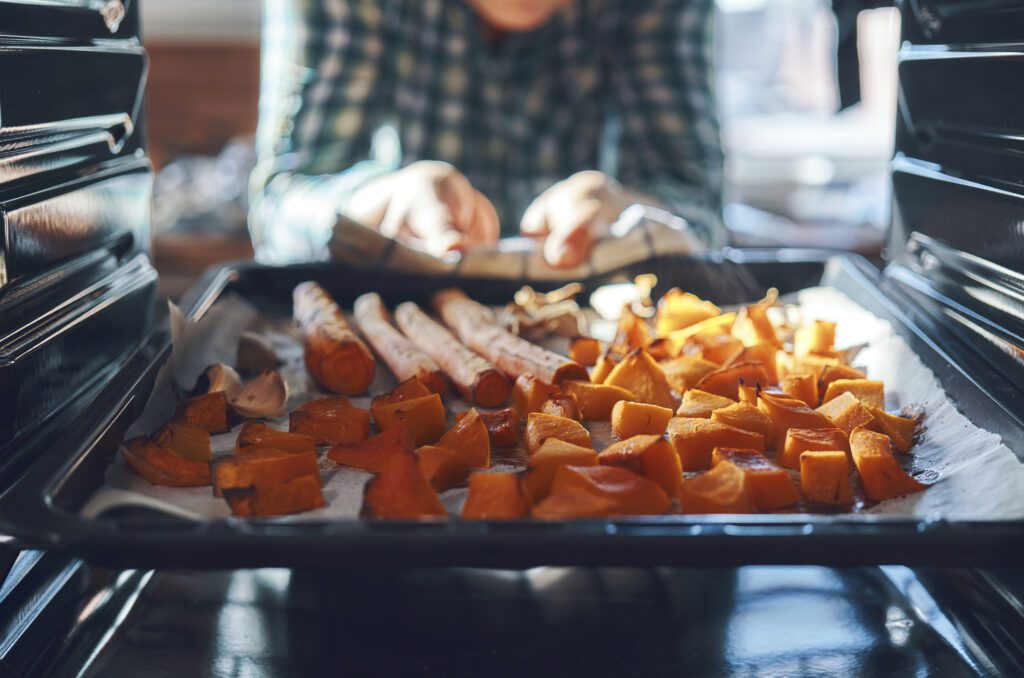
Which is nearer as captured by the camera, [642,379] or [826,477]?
[826,477]

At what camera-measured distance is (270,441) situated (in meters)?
0.83

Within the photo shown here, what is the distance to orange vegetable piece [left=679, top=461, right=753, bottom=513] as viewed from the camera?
706 millimetres

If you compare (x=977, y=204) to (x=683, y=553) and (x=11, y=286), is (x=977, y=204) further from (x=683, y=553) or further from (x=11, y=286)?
(x=11, y=286)

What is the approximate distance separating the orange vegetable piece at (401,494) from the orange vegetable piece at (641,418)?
25 centimetres

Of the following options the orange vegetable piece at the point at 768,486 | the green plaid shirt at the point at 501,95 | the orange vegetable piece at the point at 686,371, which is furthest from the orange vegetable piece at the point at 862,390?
the green plaid shirt at the point at 501,95

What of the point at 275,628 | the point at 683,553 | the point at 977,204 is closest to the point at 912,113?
the point at 977,204

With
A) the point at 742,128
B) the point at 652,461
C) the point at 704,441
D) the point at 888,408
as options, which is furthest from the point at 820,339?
the point at 742,128

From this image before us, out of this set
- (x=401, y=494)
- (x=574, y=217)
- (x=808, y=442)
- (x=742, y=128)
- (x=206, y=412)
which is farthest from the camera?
(x=742, y=128)

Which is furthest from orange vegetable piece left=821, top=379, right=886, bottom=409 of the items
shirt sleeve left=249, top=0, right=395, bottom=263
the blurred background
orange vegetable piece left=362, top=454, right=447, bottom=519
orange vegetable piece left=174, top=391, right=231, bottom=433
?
the blurred background

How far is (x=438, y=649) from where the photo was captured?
0.73 meters

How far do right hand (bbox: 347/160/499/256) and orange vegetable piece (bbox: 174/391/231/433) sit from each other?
0.60 metres

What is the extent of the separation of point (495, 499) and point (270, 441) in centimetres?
24

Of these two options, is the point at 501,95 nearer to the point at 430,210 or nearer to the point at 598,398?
the point at 430,210

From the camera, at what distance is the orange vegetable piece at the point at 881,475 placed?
0.78 m
